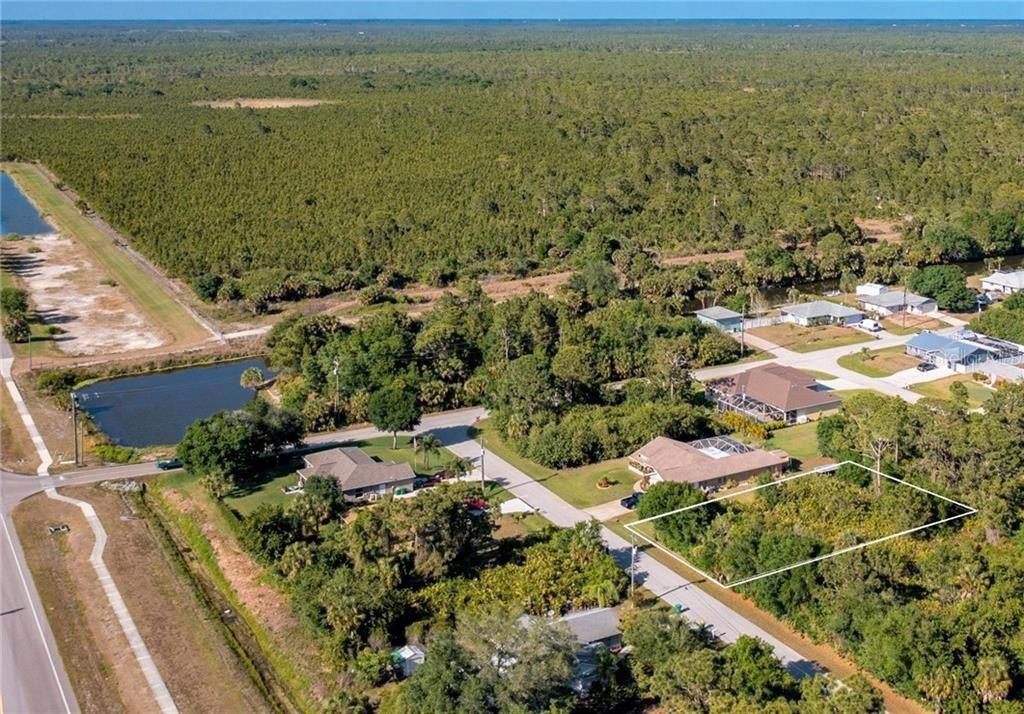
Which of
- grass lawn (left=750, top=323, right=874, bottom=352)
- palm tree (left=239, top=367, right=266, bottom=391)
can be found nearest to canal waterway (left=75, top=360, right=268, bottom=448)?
palm tree (left=239, top=367, right=266, bottom=391)

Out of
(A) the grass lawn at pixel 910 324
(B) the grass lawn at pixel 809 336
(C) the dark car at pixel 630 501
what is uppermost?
(C) the dark car at pixel 630 501

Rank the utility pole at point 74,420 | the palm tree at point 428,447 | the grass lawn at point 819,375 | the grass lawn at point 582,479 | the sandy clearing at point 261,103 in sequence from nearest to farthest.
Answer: the grass lawn at point 582,479 < the palm tree at point 428,447 < the utility pole at point 74,420 < the grass lawn at point 819,375 < the sandy clearing at point 261,103

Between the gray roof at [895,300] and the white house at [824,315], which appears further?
the gray roof at [895,300]

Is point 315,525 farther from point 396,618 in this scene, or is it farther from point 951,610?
point 951,610

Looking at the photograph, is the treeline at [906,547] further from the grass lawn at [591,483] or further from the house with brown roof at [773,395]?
the house with brown roof at [773,395]

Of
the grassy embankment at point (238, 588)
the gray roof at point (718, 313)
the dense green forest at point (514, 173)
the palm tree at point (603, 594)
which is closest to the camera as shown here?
the grassy embankment at point (238, 588)

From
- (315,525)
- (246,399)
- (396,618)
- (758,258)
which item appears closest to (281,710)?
(396,618)

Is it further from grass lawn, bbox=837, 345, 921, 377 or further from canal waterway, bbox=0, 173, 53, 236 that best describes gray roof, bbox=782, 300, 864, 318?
canal waterway, bbox=0, 173, 53, 236

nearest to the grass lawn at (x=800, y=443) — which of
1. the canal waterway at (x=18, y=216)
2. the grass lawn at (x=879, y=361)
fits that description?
the grass lawn at (x=879, y=361)
